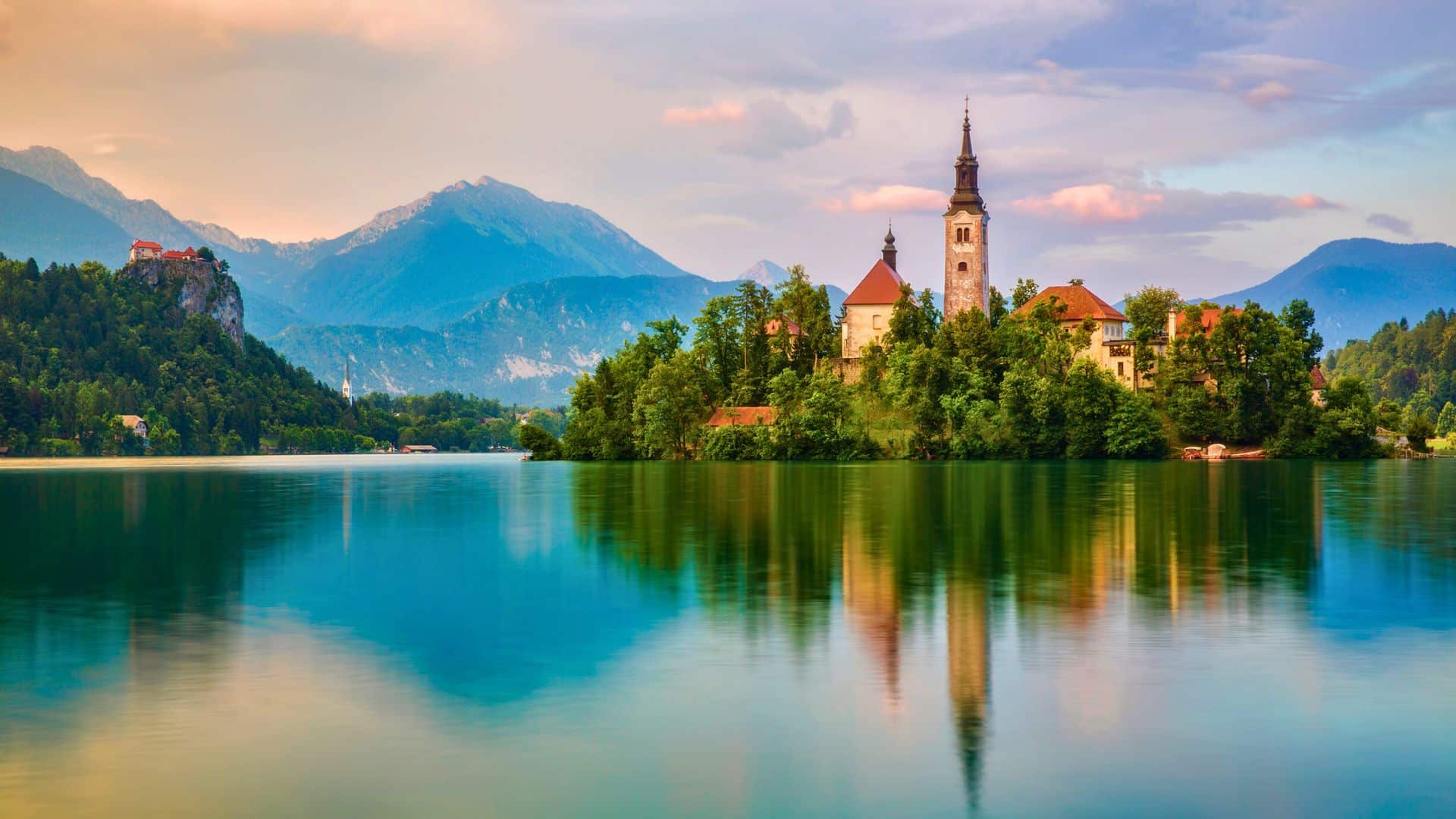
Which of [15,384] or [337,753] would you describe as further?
[15,384]

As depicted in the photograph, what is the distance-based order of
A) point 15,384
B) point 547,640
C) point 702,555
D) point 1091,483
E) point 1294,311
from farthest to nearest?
point 15,384 → point 1294,311 → point 1091,483 → point 702,555 → point 547,640

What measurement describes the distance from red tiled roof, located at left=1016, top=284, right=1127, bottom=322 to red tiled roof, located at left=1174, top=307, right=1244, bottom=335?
6881mm

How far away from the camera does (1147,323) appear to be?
111 m

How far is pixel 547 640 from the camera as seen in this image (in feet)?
58.1

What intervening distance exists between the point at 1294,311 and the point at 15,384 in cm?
15315

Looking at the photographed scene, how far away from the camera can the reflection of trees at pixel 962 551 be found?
18.6 meters

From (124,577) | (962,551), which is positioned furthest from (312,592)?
(962,551)

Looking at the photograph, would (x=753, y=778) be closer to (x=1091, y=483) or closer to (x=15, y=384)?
(x=1091, y=483)

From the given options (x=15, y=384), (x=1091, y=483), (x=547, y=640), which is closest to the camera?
(x=547, y=640)

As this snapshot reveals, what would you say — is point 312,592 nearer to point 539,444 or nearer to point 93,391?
point 539,444

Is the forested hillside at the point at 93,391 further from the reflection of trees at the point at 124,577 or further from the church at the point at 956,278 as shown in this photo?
the reflection of trees at the point at 124,577

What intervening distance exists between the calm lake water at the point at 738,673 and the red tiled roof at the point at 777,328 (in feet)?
288

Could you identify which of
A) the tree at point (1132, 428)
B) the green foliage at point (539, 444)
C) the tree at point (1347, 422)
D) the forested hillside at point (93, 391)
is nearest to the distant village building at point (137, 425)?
the forested hillside at point (93, 391)

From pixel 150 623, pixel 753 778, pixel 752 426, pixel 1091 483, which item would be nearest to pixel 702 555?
pixel 150 623
